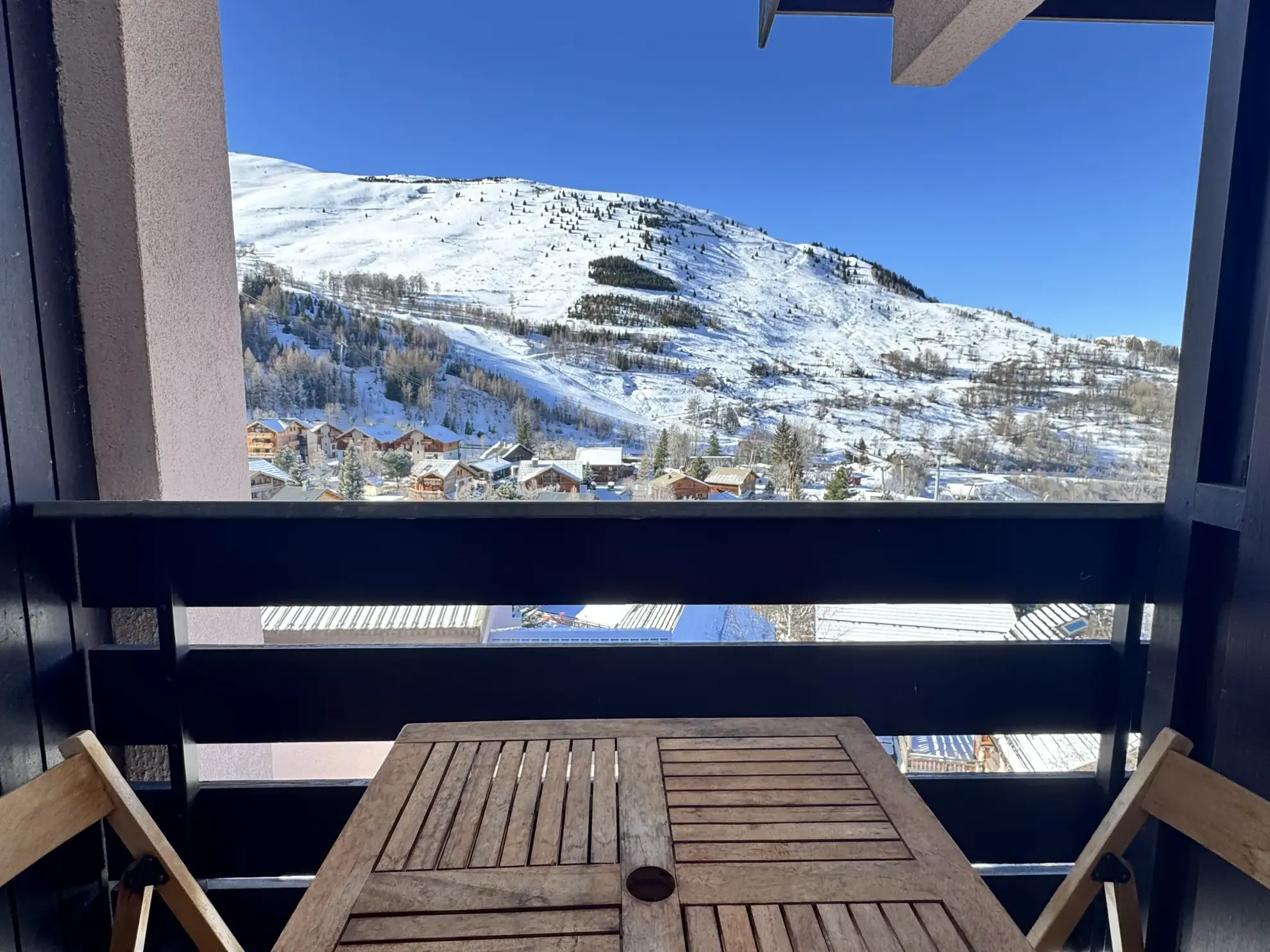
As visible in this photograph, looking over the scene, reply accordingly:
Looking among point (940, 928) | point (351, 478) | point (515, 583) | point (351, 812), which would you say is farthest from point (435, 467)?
→ point (940, 928)

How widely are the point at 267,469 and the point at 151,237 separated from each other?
703 mm

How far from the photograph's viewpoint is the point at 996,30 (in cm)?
157

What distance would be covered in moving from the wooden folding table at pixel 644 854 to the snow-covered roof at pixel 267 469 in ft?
3.41

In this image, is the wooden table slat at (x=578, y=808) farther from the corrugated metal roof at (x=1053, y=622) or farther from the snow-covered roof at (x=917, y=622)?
the corrugated metal roof at (x=1053, y=622)

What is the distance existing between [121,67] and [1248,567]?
2739 mm

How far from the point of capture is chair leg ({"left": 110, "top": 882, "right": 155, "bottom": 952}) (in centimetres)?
110

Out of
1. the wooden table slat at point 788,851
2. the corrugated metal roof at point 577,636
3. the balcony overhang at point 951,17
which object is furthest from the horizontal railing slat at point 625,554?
the balcony overhang at point 951,17

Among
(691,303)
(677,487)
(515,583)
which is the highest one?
(691,303)

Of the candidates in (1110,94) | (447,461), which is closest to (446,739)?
(447,461)

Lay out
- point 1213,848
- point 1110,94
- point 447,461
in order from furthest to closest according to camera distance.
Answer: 1. point 1110,94
2. point 447,461
3. point 1213,848

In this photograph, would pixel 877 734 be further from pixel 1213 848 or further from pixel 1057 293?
pixel 1057 293

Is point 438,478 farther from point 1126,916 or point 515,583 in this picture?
point 1126,916

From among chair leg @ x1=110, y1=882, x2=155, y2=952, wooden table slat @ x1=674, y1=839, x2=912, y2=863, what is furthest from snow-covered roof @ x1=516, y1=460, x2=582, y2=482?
chair leg @ x1=110, y1=882, x2=155, y2=952

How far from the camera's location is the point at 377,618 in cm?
180
